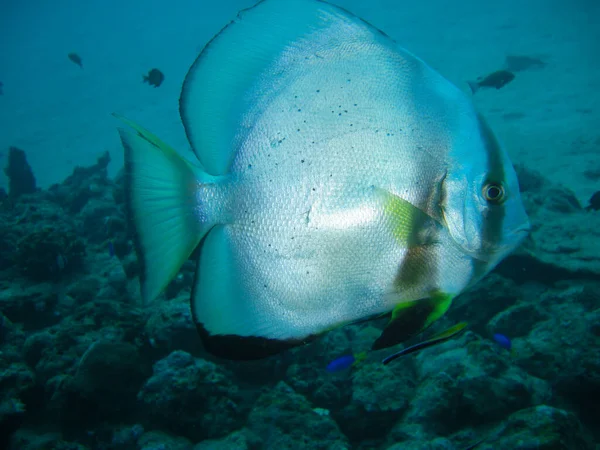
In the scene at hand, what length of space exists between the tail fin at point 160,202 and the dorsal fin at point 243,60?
102mm

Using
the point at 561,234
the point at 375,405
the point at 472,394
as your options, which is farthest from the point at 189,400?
the point at 561,234

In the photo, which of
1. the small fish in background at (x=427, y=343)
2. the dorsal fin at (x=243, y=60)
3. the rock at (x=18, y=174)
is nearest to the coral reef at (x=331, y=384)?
the small fish in background at (x=427, y=343)

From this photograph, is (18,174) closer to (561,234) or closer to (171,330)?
(171,330)

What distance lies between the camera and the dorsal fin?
2.75 ft

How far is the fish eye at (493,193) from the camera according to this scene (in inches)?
29.7

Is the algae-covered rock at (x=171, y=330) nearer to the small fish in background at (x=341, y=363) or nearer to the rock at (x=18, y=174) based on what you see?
the small fish in background at (x=341, y=363)

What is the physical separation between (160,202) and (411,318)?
0.63 m

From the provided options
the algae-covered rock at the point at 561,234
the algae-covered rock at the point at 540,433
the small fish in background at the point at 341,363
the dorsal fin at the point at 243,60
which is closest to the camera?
the dorsal fin at the point at 243,60

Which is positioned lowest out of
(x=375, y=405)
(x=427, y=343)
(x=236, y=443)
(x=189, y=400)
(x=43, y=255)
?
(x=375, y=405)

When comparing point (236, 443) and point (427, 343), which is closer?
point (427, 343)

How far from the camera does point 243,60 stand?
2.77 ft

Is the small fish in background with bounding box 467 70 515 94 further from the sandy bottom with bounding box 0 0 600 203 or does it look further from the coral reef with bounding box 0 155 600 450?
the coral reef with bounding box 0 155 600 450

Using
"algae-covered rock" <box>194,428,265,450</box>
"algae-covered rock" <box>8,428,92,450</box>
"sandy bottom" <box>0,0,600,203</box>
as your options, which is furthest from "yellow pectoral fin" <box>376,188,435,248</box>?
"sandy bottom" <box>0,0,600,203</box>

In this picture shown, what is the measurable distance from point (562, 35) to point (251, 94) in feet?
132
